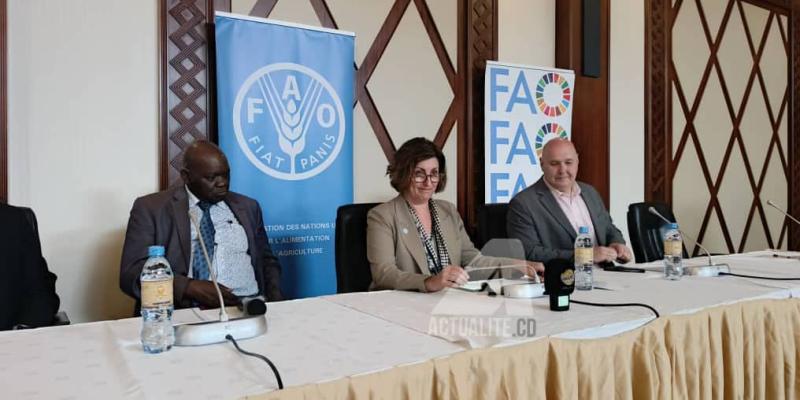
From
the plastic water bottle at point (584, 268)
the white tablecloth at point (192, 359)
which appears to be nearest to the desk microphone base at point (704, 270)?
the plastic water bottle at point (584, 268)

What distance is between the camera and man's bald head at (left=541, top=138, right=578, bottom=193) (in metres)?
2.58

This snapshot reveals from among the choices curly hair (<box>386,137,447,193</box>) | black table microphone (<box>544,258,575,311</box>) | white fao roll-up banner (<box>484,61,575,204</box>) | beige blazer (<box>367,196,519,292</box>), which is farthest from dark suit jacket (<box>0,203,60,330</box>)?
white fao roll-up banner (<box>484,61,575,204</box>)

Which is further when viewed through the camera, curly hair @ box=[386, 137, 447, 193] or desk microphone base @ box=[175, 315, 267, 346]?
curly hair @ box=[386, 137, 447, 193]

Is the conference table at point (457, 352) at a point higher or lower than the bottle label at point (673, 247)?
lower

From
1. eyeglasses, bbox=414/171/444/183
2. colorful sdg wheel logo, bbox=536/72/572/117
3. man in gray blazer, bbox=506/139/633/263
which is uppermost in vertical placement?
colorful sdg wheel logo, bbox=536/72/572/117

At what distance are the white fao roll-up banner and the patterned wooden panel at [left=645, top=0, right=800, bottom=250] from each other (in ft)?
4.01

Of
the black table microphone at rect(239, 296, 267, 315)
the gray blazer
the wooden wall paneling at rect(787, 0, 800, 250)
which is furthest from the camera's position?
the wooden wall paneling at rect(787, 0, 800, 250)

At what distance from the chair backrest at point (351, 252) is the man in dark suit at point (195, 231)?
0.38 m

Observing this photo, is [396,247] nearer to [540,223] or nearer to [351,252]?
[351,252]

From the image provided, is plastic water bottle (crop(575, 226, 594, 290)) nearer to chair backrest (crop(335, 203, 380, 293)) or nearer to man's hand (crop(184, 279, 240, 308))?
chair backrest (crop(335, 203, 380, 293))

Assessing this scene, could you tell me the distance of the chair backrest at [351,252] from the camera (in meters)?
2.20

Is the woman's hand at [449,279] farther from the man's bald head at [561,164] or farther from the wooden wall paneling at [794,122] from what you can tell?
the wooden wall paneling at [794,122]

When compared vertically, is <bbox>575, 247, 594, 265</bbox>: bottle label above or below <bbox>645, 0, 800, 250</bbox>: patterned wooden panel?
below

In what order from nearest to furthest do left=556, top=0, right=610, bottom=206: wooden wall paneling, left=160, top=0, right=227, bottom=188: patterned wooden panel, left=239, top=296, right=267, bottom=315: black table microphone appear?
left=239, top=296, right=267, bottom=315: black table microphone, left=160, top=0, right=227, bottom=188: patterned wooden panel, left=556, top=0, right=610, bottom=206: wooden wall paneling
